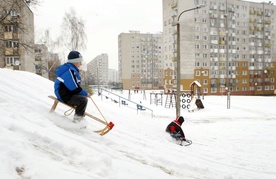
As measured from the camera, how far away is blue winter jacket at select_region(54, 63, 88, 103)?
4877mm

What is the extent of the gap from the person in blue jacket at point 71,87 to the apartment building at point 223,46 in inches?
1727

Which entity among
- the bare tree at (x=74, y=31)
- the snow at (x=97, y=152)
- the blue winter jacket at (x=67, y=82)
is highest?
the bare tree at (x=74, y=31)

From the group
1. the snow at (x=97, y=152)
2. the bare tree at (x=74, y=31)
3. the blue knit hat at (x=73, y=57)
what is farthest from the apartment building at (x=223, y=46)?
the blue knit hat at (x=73, y=57)

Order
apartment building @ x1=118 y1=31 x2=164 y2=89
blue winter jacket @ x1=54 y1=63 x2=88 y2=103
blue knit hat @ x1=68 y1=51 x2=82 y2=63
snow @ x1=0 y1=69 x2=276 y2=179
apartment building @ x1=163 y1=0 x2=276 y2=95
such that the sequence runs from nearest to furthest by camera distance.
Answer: snow @ x1=0 y1=69 x2=276 y2=179 < blue winter jacket @ x1=54 y1=63 x2=88 y2=103 < blue knit hat @ x1=68 y1=51 x2=82 y2=63 < apartment building @ x1=163 y1=0 x2=276 y2=95 < apartment building @ x1=118 y1=31 x2=164 y2=89

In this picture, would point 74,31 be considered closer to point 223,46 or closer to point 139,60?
point 223,46

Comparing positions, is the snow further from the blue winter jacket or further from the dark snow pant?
the blue winter jacket

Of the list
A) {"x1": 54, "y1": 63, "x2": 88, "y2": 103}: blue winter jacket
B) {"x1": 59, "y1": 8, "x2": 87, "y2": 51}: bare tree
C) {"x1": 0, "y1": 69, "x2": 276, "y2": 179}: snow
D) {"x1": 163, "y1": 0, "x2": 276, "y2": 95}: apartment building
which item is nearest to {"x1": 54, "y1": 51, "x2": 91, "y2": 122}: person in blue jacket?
{"x1": 54, "y1": 63, "x2": 88, "y2": 103}: blue winter jacket

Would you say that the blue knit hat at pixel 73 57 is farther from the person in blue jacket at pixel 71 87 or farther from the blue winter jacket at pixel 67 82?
the blue winter jacket at pixel 67 82

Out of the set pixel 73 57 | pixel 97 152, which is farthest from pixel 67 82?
pixel 97 152

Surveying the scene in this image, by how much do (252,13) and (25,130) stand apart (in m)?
65.1

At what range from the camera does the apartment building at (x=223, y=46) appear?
1886 inches

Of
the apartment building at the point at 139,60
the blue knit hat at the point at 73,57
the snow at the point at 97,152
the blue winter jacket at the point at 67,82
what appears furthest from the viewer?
the apartment building at the point at 139,60

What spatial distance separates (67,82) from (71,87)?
0.49 ft

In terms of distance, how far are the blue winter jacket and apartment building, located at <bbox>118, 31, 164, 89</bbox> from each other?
7940cm
